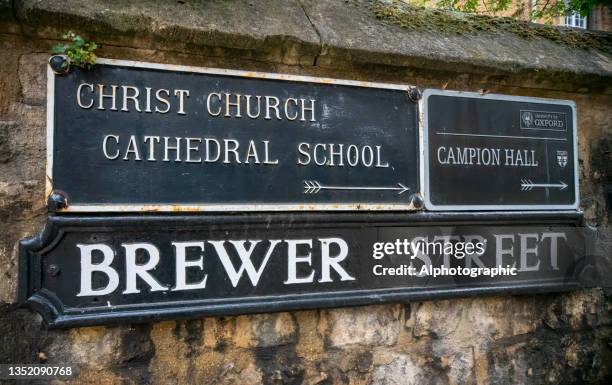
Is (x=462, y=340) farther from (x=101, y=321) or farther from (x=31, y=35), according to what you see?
(x=31, y=35)

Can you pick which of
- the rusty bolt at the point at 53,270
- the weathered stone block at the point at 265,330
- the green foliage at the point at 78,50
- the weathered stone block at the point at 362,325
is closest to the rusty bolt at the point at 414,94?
the weathered stone block at the point at 362,325

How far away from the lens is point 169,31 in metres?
1.72

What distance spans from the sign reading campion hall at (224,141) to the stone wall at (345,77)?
3.2 inches

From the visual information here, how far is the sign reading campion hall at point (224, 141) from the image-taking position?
1674 mm

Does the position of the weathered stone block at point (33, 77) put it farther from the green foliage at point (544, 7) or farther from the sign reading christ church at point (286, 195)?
the green foliage at point (544, 7)

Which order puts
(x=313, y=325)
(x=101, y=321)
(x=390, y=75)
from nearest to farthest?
(x=101, y=321) → (x=313, y=325) → (x=390, y=75)

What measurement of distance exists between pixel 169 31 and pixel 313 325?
131cm

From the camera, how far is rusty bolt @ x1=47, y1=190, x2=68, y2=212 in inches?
63.7

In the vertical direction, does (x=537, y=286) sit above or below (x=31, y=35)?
below

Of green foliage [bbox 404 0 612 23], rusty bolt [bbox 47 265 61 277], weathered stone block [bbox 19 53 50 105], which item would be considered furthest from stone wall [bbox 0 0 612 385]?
green foliage [bbox 404 0 612 23]

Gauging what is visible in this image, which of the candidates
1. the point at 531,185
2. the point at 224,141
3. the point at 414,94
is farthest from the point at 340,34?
the point at 531,185

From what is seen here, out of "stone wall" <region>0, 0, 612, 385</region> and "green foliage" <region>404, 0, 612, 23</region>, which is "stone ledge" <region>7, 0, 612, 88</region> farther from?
"green foliage" <region>404, 0, 612, 23</region>

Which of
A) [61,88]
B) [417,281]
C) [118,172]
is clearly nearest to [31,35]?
[61,88]

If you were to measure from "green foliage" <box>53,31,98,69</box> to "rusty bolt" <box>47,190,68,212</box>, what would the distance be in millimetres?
470
